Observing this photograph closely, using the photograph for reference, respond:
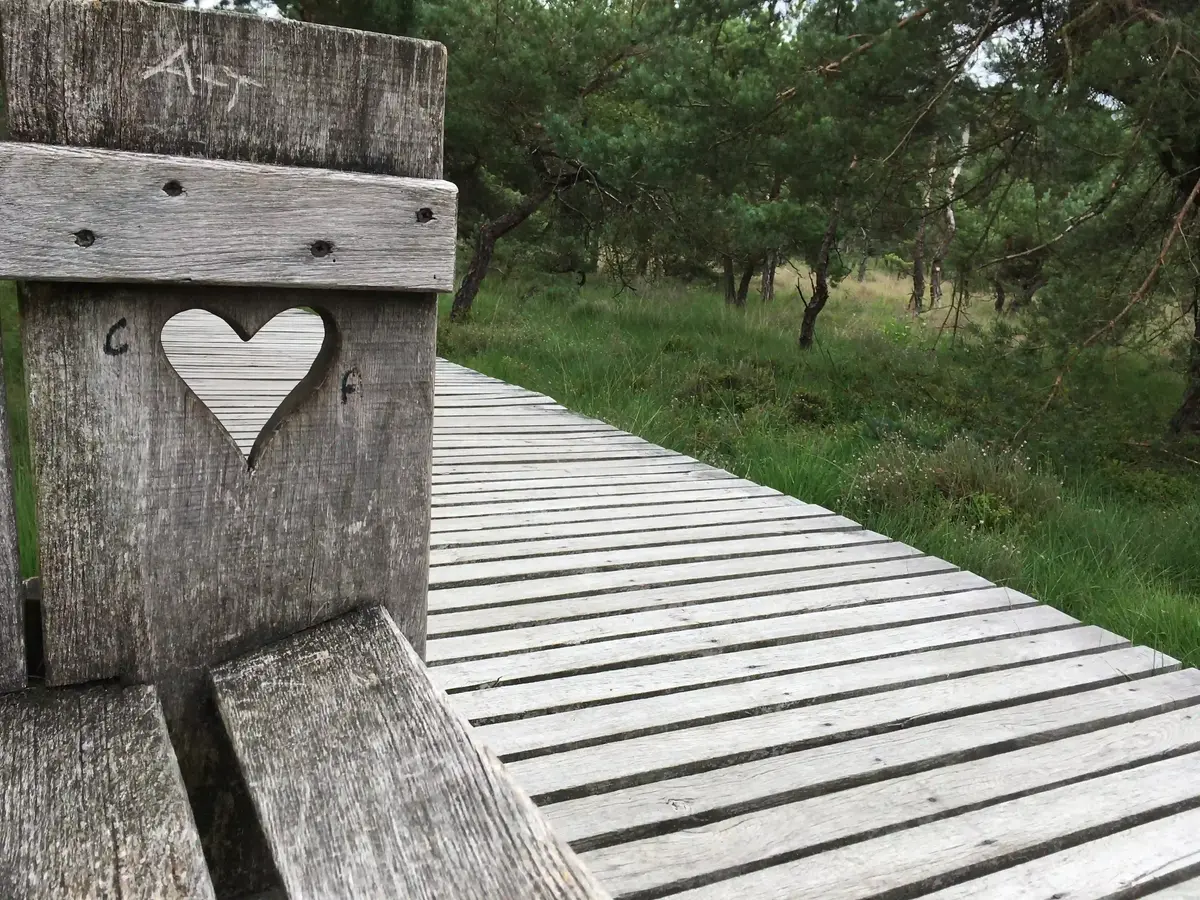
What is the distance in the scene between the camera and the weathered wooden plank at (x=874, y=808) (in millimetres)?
1769

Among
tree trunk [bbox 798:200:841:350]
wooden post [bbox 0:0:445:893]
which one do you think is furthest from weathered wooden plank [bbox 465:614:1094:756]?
tree trunk [bbox 798:200:841:350]

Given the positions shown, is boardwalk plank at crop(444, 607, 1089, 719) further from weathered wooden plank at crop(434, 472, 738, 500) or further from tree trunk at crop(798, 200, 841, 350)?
tree trunk at crop(798, 200, 841, 350)

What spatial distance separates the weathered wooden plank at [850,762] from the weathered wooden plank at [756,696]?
0.19 metres

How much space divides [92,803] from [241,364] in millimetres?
5459

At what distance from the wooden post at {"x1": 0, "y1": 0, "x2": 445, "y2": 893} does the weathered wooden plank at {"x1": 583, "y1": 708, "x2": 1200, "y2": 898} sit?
2.38ft

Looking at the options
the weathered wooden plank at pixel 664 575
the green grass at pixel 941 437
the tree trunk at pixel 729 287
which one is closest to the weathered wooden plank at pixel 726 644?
the weathered wooden plank at pixel 664 575

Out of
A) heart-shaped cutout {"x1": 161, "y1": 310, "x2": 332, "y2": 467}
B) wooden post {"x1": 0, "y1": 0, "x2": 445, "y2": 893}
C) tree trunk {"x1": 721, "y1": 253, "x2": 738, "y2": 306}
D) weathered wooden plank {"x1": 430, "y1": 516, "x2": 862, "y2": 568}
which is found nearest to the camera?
wooden post {"x1": 0, "y1": 0, "x2": 445, "y2": 893}

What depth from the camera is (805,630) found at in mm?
2850

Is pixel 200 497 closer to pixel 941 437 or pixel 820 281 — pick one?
pixel 941 437

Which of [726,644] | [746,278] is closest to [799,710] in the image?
[726,644]

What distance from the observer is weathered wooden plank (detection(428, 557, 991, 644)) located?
2795 mm

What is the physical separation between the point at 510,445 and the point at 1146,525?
3121mm

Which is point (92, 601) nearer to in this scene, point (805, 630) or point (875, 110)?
point (805, 630)

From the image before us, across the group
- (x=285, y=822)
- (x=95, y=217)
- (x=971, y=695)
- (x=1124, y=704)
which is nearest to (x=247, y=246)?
(x=95, y=217)
